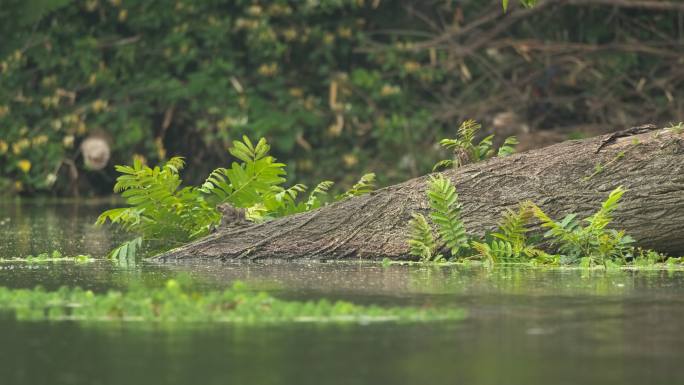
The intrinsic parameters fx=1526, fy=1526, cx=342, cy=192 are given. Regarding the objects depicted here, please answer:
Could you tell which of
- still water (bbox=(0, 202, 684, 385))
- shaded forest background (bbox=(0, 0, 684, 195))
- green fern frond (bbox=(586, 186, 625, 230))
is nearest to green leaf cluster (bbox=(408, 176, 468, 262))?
green fern frond (bbox=(586, 186, 625, 230))

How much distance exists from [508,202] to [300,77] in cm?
1082

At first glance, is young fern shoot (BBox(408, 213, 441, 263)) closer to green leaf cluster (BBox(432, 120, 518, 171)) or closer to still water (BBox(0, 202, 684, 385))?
green leaf cluster (BBox(432, 120, 518, 171))

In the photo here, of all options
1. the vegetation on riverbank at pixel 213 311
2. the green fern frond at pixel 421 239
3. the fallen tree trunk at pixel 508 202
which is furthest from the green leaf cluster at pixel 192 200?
the vegetation on riverbank at pixel 213 311

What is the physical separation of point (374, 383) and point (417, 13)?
15956mm

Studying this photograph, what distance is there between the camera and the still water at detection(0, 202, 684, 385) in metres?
5.24

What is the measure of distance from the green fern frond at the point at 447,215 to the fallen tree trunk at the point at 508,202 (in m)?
0.13

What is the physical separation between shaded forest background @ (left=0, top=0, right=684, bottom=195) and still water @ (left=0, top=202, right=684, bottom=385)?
1052 cm

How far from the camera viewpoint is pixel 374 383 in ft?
16.6

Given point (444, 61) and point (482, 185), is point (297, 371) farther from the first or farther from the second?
point (444, 61)

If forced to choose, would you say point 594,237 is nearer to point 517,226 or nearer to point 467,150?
point 517,226

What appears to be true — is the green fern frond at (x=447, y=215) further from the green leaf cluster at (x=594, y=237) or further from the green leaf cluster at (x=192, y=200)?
the green leaf cluster at (x=192, y=200)

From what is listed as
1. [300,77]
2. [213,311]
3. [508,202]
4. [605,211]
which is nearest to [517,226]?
[508,202]

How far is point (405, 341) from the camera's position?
19.8 feet

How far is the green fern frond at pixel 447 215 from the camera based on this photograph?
1009cm
